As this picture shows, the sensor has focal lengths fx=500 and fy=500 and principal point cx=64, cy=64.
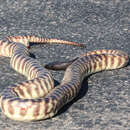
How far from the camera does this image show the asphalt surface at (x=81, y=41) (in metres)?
6.42

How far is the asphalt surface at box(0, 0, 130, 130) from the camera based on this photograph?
21.1 feet

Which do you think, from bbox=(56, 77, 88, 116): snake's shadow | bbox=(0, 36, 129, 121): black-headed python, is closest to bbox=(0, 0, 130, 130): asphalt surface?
bbox=(56, 77, 88, 116): snake's shadow

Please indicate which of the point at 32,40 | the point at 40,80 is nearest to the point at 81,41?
the point at 32,40

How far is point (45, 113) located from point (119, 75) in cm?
229

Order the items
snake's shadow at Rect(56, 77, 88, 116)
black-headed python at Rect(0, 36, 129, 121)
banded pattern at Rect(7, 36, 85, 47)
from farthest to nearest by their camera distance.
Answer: banded pattern at Rect(7, 36, 85, 47) → snake's shadow at Rect(56, 77, 88, 116) → black-headed python at Rect(0, 36, 129, 121)

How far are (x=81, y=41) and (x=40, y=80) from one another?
3027 millimetres

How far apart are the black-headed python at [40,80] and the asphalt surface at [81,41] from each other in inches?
4.6

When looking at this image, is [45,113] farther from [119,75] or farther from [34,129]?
[119,75]

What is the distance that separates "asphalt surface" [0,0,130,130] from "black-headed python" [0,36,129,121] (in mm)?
116

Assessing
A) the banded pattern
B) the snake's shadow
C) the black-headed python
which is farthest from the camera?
the banded pattern

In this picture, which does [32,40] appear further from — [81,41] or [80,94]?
[80,94]

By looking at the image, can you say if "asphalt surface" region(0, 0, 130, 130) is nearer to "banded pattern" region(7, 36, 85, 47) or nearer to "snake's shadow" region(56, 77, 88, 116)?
"snake's shadow" region(56, 77, 88, 116)

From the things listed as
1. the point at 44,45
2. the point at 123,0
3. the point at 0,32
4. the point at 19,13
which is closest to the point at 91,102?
the point at 44,45

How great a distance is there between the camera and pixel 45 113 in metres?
6.36
